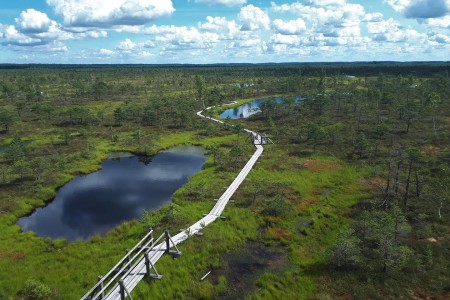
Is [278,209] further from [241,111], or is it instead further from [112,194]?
[241,111]

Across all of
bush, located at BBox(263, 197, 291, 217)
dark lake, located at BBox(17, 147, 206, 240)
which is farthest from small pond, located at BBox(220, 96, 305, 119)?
bush, located at BBox(263, 197, 291, 217)

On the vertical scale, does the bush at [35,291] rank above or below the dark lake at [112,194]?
above

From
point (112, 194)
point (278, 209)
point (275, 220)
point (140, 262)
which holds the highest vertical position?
point (140, 262)

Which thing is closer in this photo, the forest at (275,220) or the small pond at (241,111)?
the forest at (275,220)

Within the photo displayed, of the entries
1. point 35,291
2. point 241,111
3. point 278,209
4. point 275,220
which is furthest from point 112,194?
point 241,111

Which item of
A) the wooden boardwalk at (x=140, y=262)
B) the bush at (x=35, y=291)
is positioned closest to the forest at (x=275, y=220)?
the bush at (x=35, y=291)

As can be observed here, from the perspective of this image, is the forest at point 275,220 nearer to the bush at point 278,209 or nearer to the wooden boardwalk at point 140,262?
the bush at point 278,209
